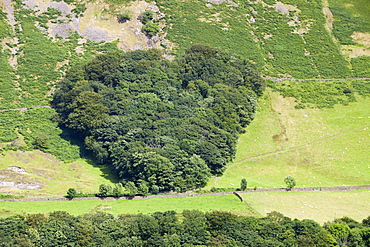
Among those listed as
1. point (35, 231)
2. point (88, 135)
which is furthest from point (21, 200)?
point (88, 135)

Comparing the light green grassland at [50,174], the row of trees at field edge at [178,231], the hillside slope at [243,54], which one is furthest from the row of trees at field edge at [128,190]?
the row of trees at field edge at [178,231]

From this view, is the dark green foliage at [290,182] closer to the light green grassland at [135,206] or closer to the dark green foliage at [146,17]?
the light green grassland at [135,206]

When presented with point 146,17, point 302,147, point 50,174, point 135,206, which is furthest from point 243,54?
point 135,206

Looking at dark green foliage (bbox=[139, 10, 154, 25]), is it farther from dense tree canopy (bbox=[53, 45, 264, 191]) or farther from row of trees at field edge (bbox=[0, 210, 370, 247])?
row of trees at field edge (bbox=[0, 210, 370, 247])

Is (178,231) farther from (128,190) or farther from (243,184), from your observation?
(243,184)

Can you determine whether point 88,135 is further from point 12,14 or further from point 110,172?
point 12,14

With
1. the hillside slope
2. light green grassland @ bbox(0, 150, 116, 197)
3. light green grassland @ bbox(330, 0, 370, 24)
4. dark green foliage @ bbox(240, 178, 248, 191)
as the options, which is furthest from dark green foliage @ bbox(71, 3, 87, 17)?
dark green foliage @ bbox(240, 178, 248, 191)

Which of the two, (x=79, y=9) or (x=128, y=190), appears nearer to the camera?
(x=128, y=190)
